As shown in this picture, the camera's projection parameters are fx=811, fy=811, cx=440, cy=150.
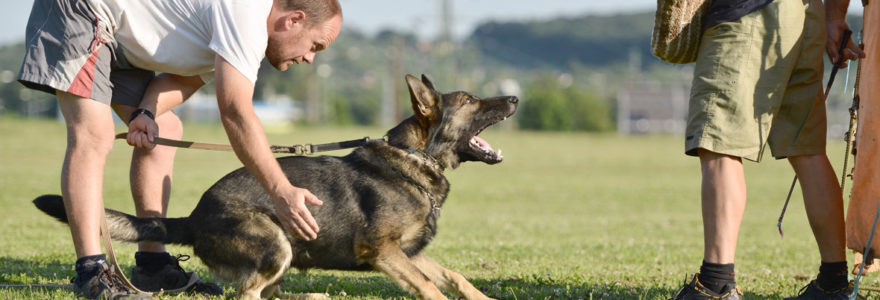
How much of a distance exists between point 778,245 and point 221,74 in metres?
8.10

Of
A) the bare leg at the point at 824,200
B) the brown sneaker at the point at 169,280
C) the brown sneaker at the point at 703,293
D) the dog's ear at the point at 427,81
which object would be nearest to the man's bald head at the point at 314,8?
the dog's ear at the point at 427,81

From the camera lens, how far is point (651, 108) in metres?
141

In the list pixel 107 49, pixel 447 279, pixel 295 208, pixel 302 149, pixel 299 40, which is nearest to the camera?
pixel 295 208

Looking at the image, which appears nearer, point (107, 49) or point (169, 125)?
point (107, 49)

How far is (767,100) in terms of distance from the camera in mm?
4355

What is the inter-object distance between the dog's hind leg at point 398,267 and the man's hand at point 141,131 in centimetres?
Answer: 142

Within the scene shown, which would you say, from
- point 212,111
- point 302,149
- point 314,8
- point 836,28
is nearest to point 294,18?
point 314,8

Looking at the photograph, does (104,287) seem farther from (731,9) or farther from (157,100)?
(731,9)

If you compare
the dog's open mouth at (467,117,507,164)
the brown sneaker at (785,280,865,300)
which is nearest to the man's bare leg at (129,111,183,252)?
the dog's open mouth at (467,117,507,164)

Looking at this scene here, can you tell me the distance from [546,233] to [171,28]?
7847mm

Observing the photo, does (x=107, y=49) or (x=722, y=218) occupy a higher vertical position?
(x=107, y=49)

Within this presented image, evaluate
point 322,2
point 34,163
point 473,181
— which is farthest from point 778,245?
point 34,163

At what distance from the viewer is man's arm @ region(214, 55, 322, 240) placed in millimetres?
3910

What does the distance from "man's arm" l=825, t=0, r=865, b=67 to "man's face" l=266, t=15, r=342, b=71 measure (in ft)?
9.33
